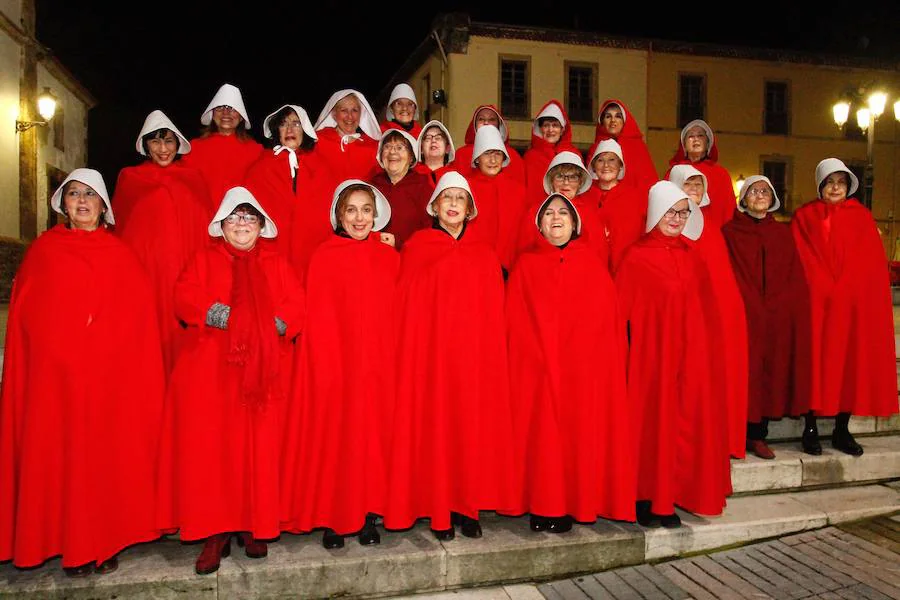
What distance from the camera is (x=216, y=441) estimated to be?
142 inches

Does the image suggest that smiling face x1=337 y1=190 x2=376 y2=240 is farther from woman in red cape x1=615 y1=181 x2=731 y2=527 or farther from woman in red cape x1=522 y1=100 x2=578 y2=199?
woman in red cape x1=522 y1=100 x2=578 y2=199

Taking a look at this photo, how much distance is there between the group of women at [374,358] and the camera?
3523 mm

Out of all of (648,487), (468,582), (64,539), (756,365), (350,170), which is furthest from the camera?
(350,170)

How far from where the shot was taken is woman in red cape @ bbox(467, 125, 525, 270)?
17.6ft

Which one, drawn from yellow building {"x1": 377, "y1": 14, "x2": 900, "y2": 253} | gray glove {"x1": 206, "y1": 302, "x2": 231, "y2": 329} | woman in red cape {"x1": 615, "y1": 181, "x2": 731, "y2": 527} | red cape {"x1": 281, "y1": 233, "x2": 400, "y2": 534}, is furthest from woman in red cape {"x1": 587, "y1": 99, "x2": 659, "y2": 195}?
yellow building {"x1": 377, "y1": 14, "x2": 900, "y2": 253}

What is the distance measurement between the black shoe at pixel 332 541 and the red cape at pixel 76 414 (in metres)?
0.93

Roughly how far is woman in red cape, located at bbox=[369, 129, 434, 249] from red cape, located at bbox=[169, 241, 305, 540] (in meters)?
1.72

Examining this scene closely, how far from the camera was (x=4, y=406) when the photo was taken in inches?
137

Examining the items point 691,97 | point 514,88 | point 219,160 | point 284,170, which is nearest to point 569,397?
point 284,170

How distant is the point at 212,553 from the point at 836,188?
5966 mm

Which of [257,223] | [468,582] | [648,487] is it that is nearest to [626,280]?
[648,487]

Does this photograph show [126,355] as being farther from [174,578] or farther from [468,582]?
[468,582]

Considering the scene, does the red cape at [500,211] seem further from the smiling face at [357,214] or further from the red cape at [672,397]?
the smiling face at [357,214]

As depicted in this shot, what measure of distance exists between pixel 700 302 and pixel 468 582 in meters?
2.51
